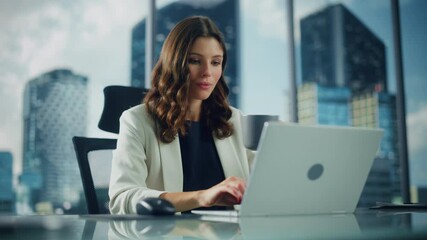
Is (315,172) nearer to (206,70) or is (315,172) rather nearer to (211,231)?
(211,231)

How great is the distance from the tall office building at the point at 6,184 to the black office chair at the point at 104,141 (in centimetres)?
254

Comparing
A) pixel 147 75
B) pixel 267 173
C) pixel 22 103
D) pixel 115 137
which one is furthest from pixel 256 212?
pixel 22 103

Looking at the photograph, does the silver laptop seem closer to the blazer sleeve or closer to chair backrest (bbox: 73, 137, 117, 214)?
the blazer sleeve

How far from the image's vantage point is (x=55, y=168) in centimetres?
447

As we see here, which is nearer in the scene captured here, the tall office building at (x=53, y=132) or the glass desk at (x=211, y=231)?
the glass desk at (x=211, y=231)

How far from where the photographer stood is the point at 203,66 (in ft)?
6.56

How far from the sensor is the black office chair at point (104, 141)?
78.3 inches

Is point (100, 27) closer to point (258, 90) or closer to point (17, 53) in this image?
point (17, 53)

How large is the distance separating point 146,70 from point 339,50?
2.12 m

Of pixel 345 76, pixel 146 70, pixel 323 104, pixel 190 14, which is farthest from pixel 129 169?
pixel 345 76

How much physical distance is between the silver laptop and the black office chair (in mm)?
833

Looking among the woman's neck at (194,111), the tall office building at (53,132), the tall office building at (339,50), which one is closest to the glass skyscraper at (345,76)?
the tall office building at (339,50)

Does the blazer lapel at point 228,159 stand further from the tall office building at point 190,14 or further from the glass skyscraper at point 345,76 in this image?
the glass skyscraper at point 345,76

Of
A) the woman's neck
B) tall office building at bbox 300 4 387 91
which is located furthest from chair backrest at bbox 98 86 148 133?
tall office building at bbox 300 4 387 91
